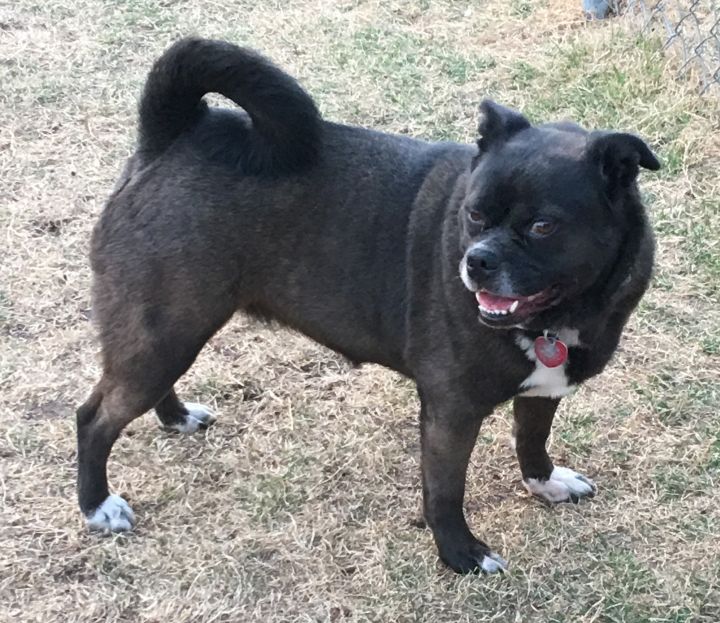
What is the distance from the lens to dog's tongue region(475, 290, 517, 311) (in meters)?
2.47

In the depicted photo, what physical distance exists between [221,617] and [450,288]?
1.14 m

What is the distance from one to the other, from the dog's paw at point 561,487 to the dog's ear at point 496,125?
45.7 inches

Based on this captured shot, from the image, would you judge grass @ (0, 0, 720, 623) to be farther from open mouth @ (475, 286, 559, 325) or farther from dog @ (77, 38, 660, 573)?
open mouth @ (475, 286, 559, 325)

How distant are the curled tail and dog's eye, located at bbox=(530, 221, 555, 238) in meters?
0.75

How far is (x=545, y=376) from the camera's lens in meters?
2.66

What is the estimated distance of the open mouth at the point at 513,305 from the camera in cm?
247

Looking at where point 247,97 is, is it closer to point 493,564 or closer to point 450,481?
point 450,481

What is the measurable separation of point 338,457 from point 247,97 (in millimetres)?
1273

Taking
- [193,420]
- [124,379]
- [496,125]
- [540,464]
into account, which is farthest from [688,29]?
[124,379]

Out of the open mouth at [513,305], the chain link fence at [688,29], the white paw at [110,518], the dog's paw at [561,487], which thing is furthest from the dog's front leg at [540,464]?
the chain link fence at [688,29]

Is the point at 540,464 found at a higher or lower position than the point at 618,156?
lower

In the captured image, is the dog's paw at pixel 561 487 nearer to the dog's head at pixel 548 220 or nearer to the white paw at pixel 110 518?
the dog's head at pixel 548 220

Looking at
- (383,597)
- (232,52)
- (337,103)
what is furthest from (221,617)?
(337,103)

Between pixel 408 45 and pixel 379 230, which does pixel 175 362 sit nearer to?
pixel 379 230
